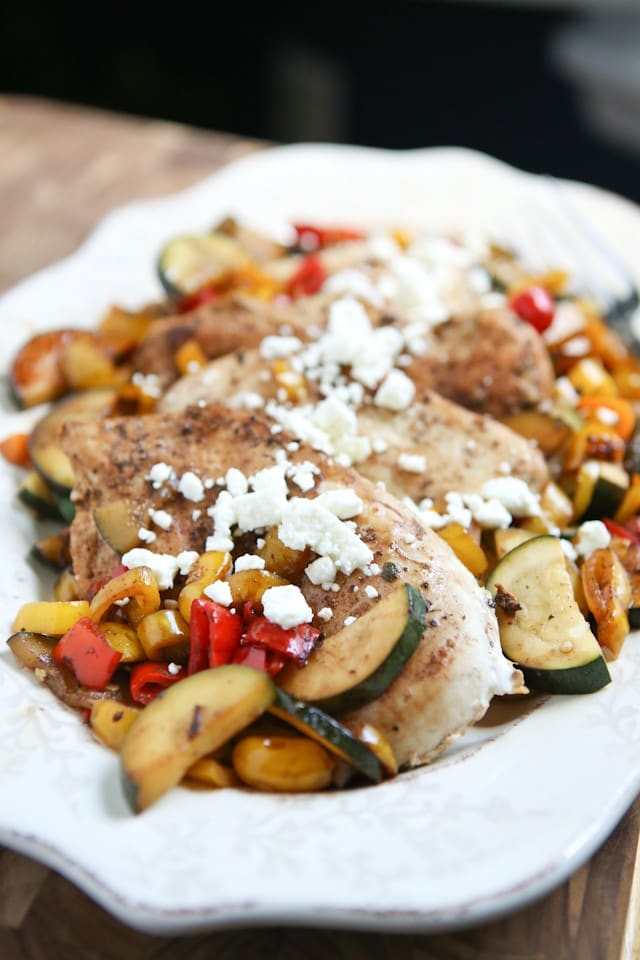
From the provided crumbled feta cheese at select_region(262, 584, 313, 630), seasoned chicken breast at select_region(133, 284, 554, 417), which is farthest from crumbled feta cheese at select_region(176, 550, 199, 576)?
seasoned chicken breast at select_region(133, 284, 554, 417)

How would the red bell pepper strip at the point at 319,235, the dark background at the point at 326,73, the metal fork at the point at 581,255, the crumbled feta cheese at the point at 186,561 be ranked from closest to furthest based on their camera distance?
the crumbled feta cheese at the point at 186,561 → the metal fork at the point at 581,255 → the red bell pepper strip at the point at 319,235 → the dark background at the point at 326,73

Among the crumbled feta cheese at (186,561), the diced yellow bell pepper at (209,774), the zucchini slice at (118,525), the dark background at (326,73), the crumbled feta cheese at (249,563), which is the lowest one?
the dark background at (326,73)

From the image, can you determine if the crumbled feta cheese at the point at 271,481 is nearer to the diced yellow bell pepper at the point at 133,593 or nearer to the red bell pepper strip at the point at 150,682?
the diced yellow bell pepper at the point at 133,593

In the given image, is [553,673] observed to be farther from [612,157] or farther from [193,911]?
[612,157]

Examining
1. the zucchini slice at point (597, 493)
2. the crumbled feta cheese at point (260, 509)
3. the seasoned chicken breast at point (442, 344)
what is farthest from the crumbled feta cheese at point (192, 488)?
the zucchini slice at point (597, 493)

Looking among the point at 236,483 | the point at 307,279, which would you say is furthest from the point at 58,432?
the point at 307,279

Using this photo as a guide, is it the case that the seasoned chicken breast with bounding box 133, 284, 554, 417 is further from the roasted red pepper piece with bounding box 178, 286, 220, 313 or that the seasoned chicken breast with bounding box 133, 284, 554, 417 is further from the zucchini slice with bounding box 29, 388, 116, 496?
the roasted red pepper piece with bounding box 178, 286, 220, 313
